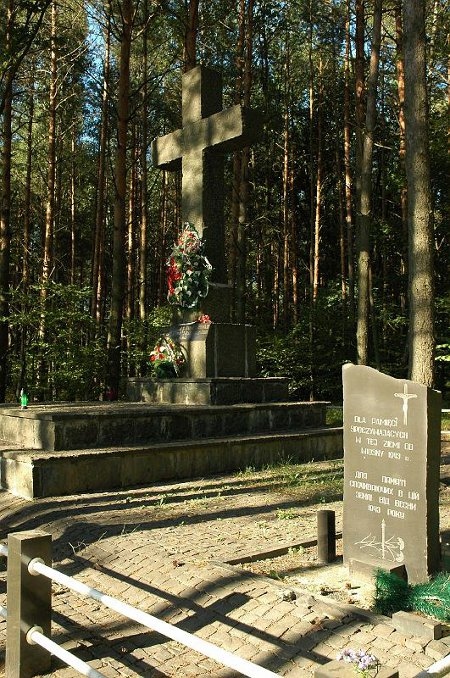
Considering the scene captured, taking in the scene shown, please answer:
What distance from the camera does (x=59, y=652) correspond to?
2.80 metres

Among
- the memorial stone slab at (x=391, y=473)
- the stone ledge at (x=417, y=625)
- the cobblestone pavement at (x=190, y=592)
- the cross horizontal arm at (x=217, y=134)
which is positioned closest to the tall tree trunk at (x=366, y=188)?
the cross horizontal arm at (x=217, y=134)

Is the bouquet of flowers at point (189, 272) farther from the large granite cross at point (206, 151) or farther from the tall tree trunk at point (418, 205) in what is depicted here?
the tall tree trunk at point (418, 205)

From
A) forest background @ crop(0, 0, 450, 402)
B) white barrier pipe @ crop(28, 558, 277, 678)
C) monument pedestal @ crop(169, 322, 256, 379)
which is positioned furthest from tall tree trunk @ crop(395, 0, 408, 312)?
white barrier pipe @ crop(28, 558, 277, 678)

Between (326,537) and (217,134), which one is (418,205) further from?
(326,537)

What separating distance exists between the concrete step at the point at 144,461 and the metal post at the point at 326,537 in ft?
10.3

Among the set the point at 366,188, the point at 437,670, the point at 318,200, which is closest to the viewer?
the point at 437,670

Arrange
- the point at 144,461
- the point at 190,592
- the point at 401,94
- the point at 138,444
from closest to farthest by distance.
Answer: the point at 190,592 → the point at 144,461 → the point at 138,444 → the point at 401,94

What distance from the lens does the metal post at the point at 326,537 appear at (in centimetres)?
468

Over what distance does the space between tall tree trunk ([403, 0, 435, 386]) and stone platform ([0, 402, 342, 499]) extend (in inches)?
70.2

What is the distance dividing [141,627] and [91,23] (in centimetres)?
2365

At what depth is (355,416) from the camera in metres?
4.74

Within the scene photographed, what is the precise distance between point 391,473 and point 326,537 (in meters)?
0.70

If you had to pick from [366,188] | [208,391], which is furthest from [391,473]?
[366,188]

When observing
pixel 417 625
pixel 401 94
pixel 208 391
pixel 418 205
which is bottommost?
pixel 417 625
